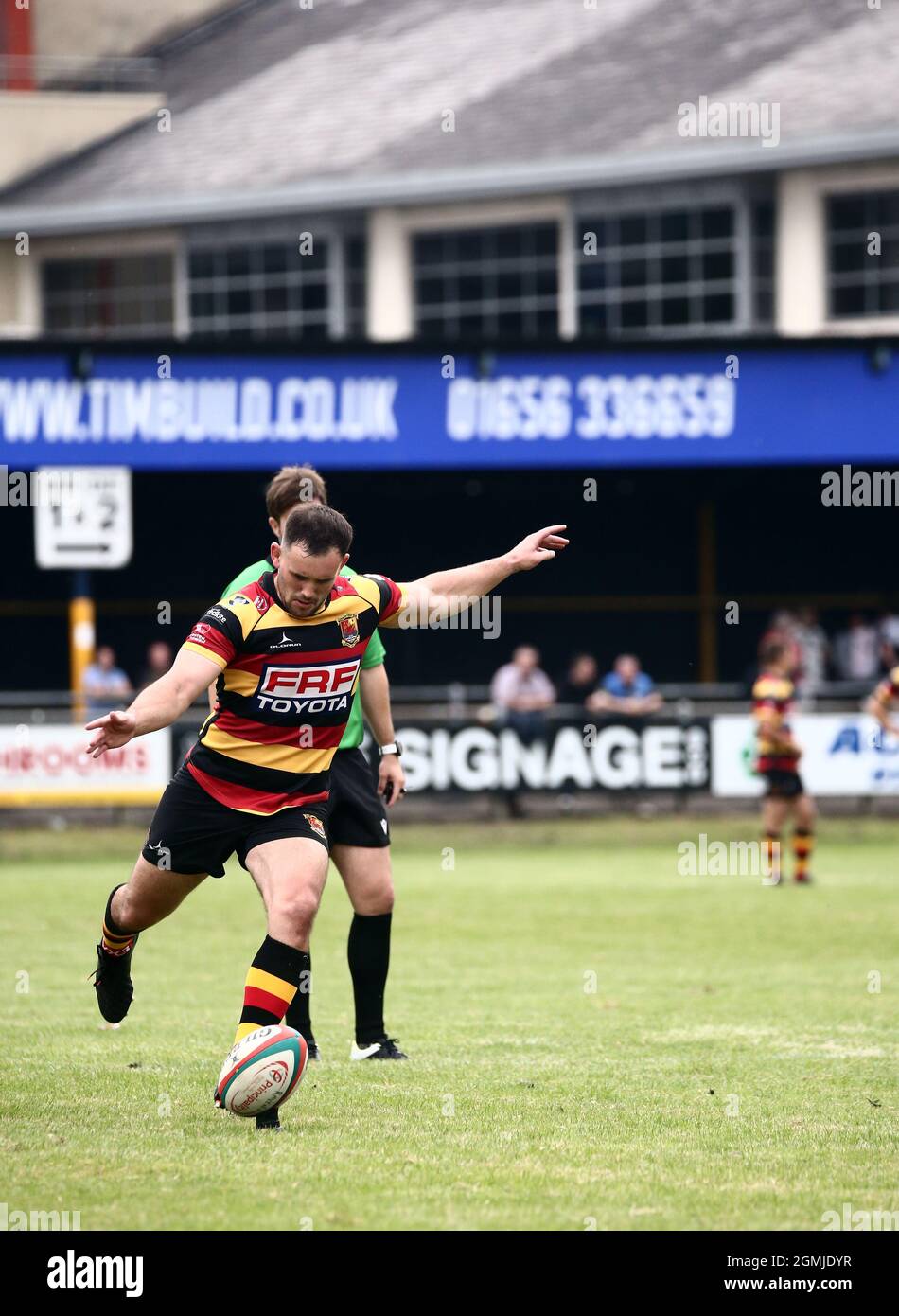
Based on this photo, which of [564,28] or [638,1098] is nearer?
[638,1098]

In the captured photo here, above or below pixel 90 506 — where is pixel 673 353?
above

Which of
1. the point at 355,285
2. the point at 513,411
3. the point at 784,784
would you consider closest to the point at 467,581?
the point at 784,784

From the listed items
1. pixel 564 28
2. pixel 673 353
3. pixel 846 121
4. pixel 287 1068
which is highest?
pixel 564 28

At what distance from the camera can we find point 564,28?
33312 millimetres

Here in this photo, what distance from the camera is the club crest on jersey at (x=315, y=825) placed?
275 inches

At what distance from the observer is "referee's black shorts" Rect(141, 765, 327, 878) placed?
6.91 m

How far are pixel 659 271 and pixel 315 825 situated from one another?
2389 centimetres

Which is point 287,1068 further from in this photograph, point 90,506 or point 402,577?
point 402,577

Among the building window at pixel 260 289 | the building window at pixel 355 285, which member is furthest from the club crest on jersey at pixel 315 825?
the building window at pixel 260 289

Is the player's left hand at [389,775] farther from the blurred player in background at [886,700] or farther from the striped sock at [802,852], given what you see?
the striped sock at [802,852]

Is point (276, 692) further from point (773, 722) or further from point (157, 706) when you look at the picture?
point (773, 722)

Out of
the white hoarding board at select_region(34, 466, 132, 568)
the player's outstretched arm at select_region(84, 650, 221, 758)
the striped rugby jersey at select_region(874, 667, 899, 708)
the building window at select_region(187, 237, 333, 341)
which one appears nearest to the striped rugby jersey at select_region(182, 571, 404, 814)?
the player's outstretched arm at select_region(84, 650, 221, 758)
